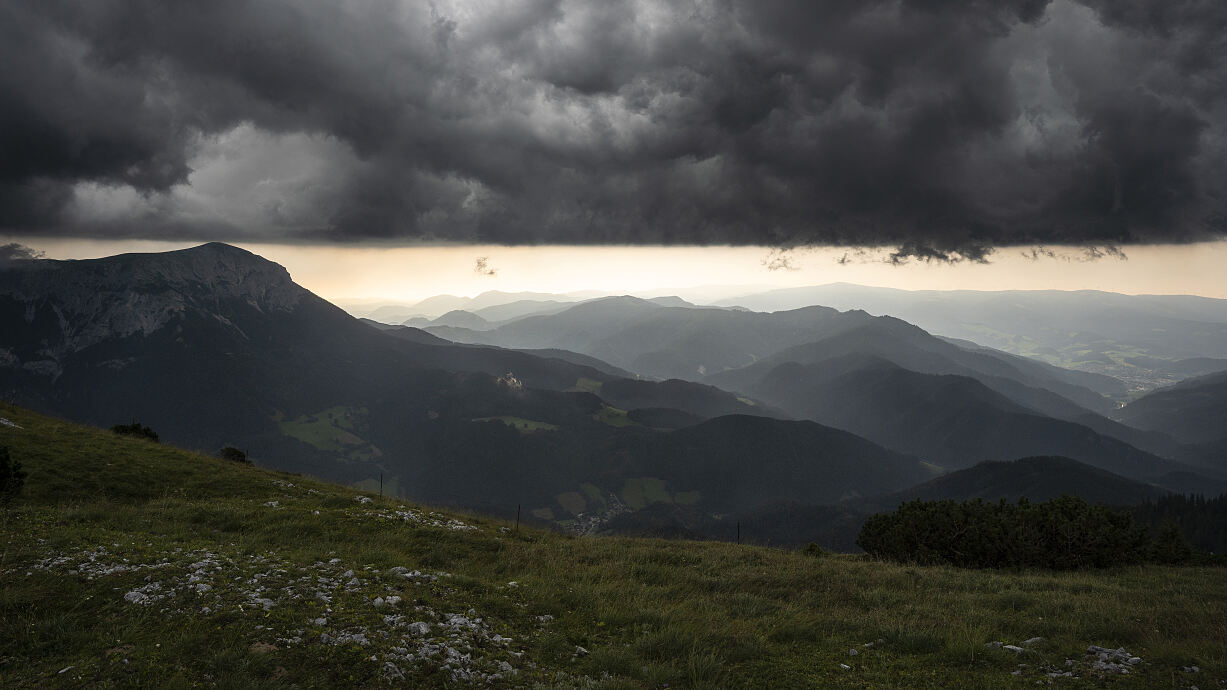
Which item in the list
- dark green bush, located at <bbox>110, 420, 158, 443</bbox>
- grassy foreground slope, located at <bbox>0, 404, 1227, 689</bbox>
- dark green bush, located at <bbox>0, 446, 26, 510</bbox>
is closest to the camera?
grassy foreground slope, located at <bbox>0, 404, 1227, 689</bbox>

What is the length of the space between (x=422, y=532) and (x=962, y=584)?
73.3 feet

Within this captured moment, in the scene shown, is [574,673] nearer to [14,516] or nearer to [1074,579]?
[14,516]

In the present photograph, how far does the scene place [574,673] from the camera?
1212cm

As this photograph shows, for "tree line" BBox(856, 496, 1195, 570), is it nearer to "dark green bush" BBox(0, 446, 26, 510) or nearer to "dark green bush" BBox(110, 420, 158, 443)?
"dark green bush" BBox(0, 446, 26, 510)

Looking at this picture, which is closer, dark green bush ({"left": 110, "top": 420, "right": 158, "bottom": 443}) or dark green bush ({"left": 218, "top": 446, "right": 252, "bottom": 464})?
dark green bush ({"left": 110, "top": 420, "right": 158, "bottom": 443})

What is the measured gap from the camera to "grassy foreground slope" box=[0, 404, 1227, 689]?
11.0m

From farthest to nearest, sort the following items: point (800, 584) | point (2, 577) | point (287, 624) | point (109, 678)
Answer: point (800, 584)
point (2, 577)
point (287, 624)
point (109, 678)

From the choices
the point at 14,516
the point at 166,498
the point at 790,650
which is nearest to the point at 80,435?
the point at 166,498

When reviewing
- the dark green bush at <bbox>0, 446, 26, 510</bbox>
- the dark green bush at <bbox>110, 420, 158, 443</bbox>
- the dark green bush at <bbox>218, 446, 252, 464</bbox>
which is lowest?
the dark green bush at <bbox>218, 446, 252, 464</bbox>

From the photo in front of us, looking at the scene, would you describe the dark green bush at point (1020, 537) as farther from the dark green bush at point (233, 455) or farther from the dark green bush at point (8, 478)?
the dark green bush at point (233, 455)

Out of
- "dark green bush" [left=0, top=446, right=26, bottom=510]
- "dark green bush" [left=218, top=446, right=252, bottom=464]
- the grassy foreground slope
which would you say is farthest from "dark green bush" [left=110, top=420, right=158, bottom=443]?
"dark green bush" [left=0, top=446, right=26, bottom=510]

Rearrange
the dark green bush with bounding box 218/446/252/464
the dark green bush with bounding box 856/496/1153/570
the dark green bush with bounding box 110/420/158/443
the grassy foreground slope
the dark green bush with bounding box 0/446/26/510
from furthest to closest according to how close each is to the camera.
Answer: the dark green bush with bounding box 218/446/252/464 → the dark green bush with bounding box 110/420/158/443 → the dark green bush with bounding box 856/496/1153/570 → the dark green bush with bounding box 0/446/26/510 → the grassy foreground slope

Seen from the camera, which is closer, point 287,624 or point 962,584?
point 287,624

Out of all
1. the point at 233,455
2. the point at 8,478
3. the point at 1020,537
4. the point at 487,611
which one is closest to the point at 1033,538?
the point at 1020,537
